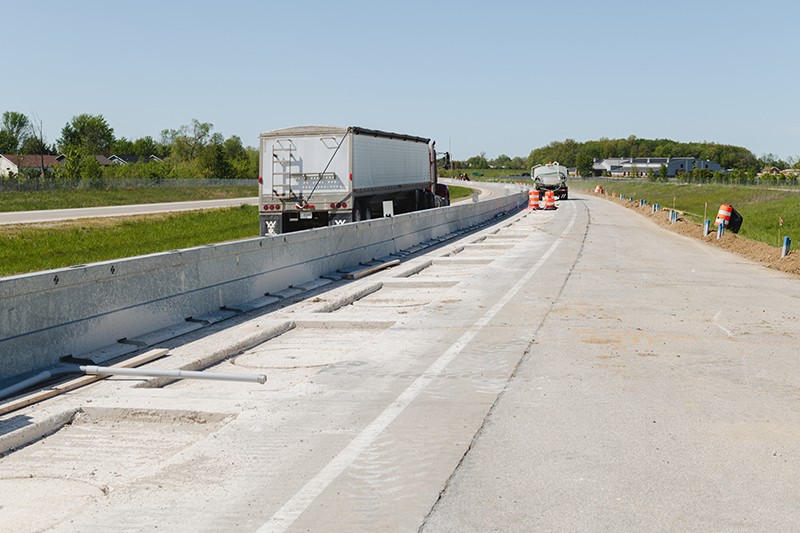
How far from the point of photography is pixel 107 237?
111 ft

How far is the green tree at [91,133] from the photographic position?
185 m

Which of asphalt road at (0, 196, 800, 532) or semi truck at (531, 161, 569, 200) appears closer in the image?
asphalt road at (0, 196, 800, 532)

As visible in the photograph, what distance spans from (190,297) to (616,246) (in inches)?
661

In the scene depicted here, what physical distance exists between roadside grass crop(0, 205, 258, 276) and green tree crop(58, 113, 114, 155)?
150m

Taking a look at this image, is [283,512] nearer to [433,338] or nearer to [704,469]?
[704,469]

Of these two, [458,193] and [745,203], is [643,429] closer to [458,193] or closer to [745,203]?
[745,203]

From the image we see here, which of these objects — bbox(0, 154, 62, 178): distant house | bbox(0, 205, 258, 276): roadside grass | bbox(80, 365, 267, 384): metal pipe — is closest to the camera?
bbox(80, 365, 267, 384): metal pipe

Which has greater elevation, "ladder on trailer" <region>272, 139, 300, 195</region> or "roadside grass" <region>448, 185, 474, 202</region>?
"ladder on trailer" <region>272, 139, 300, 195</region>

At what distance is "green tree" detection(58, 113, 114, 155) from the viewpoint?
185m

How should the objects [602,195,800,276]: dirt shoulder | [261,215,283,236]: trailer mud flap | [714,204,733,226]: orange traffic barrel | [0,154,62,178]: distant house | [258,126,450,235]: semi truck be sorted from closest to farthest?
[602,195,800,276]: dirt shoulder, [258,126,450,235]: semi truck, [261,215,283,236]: trailer mud flap, [714,204,733,226]: orange traffic barrel, [0,154,62,178]: distant house

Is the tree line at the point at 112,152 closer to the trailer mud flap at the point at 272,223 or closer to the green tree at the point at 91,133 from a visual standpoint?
the green tree at the point at 91,133

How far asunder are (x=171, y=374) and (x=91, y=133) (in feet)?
650

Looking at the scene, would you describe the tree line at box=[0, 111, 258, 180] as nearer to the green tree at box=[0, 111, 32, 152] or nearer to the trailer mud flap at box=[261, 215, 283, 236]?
the green tree at box=[0, 111, 32, 152]

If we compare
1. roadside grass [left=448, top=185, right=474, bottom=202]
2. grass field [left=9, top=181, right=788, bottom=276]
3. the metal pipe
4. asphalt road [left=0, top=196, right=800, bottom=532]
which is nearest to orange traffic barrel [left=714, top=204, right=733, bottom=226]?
grass field [left=9, top=181, right=788, bottom=276]
